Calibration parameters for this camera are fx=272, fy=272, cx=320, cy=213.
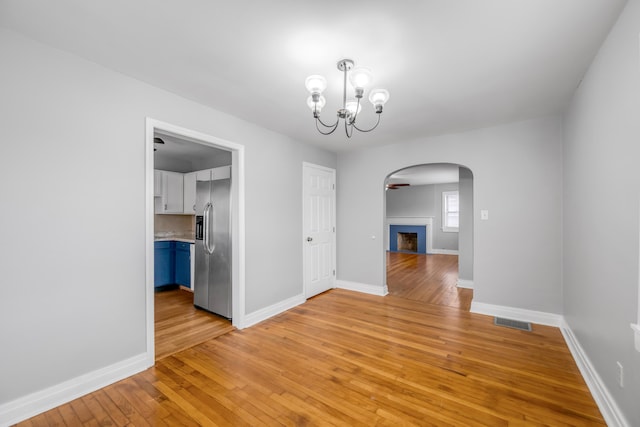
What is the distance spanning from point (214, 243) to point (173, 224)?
8.35ft

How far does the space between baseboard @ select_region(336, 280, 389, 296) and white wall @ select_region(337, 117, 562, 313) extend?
1.43 m

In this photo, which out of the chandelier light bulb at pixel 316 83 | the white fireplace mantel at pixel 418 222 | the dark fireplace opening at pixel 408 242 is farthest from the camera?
the dark fireplace opening at pixel 408 242

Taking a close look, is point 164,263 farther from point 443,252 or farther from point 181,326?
point 443,252

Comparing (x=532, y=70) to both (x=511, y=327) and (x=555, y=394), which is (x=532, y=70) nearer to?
(x=555, y=394)

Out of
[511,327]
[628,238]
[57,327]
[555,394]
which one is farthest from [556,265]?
[57,327]

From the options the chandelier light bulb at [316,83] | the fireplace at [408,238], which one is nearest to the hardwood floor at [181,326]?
the chandelier light bulb at [316,83]

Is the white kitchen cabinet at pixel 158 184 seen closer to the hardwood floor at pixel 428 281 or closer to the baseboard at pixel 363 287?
the baseboard at pixel 363 287

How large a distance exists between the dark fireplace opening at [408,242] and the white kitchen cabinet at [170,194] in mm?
7725

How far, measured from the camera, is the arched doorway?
16.1 feet

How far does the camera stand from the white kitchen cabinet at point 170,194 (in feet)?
16.4

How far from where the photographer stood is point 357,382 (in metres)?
2.18

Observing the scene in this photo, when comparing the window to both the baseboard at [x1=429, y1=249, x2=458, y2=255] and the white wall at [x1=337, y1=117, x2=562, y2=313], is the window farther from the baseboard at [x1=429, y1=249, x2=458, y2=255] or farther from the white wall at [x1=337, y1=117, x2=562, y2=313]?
the white wall at [x1=337, y1=117, x2=562, y2=313]

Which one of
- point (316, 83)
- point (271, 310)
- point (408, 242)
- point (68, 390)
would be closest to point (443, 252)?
point (408, 242)

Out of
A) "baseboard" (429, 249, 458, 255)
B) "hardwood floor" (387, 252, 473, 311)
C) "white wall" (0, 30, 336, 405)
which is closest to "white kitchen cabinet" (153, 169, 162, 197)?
"white wall" (0, 30, 336, 405)
